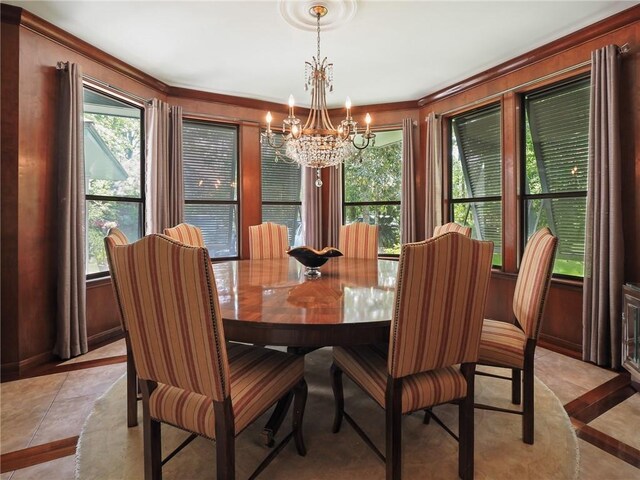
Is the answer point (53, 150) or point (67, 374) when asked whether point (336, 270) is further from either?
point (53, 150)

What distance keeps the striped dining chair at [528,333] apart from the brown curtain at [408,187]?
8.16 ft

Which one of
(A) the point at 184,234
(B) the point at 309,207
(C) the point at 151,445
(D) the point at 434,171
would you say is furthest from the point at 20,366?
(D) the point at 434,171

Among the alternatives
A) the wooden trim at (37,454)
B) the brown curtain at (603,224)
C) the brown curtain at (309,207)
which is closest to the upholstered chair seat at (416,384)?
the wooden trim at (37,454)

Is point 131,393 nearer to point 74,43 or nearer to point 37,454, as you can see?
point 37,454

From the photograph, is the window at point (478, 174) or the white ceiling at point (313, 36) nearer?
the white ceiling at point (313, 36)

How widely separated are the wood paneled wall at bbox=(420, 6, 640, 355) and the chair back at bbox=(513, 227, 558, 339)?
1.43 meters

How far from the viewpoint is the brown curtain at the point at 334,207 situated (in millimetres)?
4785

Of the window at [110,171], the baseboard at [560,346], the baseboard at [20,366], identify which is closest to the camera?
the baseboard at [20,366]

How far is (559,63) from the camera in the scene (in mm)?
3061

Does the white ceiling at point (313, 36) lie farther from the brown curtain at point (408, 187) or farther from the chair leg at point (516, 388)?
the chair leg at point (516, 388)

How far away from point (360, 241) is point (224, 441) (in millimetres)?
2556

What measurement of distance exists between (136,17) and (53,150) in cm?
125

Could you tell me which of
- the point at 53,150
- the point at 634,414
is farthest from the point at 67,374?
the point at 634,414

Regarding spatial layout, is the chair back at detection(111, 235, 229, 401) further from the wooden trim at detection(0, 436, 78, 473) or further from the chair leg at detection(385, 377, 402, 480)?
the wooden trim at detection(0, 436, 78, 473)
